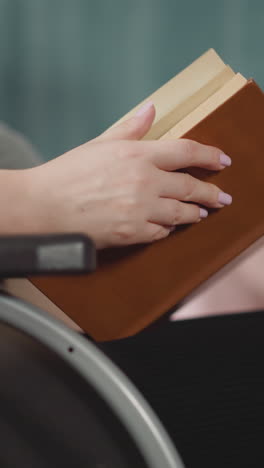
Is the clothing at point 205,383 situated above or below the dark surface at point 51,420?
below

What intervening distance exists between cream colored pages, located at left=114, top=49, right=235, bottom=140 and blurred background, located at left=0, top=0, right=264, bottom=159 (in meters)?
1.14

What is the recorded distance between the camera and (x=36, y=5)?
1.67 metres

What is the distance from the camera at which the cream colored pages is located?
59cm

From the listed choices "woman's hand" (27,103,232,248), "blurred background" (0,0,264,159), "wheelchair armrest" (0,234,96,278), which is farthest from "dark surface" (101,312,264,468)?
"blurred background" (0,0,264,159)

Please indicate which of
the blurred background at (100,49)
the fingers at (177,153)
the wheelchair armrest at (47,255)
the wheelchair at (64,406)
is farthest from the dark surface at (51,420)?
the blurred background at (100,49)

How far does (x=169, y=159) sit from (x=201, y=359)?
262mm

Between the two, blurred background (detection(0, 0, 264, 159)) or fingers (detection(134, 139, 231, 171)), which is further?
blurred background (detection(0, 0, 264, 159))

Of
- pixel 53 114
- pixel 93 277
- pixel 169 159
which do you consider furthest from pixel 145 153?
pixel 53 114

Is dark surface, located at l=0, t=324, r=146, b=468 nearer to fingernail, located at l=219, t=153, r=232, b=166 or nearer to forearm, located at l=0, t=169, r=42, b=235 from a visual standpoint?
forearm, located at l=0, t=169, r=42, b=235

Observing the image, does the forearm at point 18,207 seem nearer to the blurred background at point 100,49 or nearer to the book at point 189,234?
the book at point 189,234

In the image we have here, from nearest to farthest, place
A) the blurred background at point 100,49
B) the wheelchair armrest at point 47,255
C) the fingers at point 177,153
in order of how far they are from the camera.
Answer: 1. the wheelchair armrest at point 47,255
2. the fingers at point 177,153
3. the blurred background at point 100,49

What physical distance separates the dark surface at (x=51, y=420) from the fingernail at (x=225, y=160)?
0.88ft

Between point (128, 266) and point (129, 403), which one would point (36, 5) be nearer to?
point (128, 266)

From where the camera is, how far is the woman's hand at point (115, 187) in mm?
560
